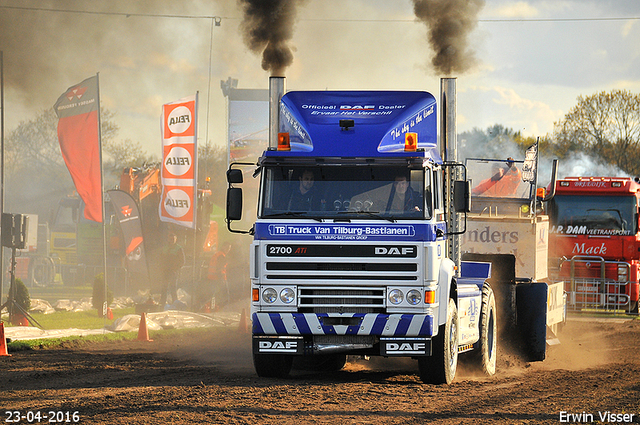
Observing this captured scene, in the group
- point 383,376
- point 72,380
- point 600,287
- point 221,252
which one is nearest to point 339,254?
point 383,376

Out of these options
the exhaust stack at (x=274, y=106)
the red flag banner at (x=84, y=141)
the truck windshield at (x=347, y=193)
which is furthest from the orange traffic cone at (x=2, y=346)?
the red flag banner at (x=84, y=141)

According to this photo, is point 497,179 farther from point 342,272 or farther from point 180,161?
point 180,161

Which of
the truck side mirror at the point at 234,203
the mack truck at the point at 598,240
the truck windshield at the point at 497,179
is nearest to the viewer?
the truck side mirror at the point at 234,203

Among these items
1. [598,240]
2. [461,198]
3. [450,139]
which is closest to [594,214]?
[598,240]

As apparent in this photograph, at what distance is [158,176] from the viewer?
32.2 metres

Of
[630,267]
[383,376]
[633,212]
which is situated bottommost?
[383,376]

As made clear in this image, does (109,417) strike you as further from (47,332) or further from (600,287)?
(600,287)

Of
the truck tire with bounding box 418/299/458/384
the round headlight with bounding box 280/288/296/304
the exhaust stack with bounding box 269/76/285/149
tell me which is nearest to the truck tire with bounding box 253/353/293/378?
the round headlight with bounding box 280/288/296/304

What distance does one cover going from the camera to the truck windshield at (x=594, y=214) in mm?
21141

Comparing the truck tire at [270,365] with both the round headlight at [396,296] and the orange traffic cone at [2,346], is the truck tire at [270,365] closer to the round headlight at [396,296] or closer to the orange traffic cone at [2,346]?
the round headlight at [396,296]

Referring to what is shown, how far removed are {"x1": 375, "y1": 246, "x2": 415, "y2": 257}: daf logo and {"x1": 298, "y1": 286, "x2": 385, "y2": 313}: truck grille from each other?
44 cm

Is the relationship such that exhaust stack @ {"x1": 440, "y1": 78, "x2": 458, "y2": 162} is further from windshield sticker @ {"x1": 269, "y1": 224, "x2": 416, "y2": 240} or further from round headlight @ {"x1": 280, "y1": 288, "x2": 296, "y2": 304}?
round headlight @ {"x1": 280, "y1": 288, "x2": 296, "y2": 304}

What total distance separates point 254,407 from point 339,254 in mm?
2075

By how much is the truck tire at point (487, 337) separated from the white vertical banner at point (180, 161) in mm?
11755
